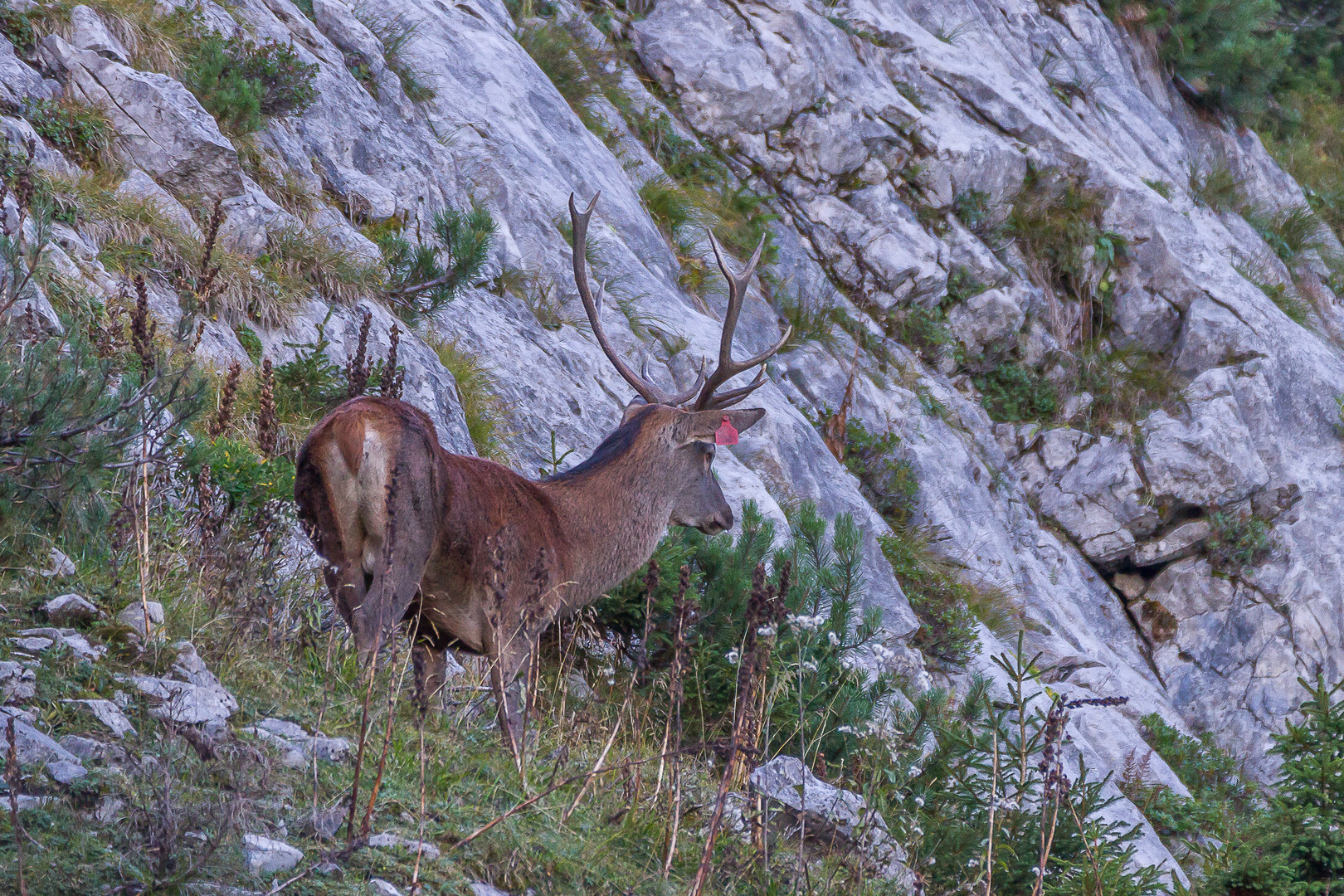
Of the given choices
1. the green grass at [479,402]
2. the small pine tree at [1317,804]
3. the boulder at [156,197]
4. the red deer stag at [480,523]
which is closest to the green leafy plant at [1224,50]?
the green grass at [479,402]

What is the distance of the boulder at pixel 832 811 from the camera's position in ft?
13.4

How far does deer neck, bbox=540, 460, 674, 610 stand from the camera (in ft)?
18.4

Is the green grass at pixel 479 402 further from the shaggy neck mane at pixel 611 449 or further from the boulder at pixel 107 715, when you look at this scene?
the boulder at pixel 107 715

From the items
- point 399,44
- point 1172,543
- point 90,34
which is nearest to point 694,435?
point 90,34

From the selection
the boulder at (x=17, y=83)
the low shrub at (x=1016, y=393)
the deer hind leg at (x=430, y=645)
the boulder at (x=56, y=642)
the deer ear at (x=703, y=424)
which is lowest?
the boulder at (x=17, y=83)

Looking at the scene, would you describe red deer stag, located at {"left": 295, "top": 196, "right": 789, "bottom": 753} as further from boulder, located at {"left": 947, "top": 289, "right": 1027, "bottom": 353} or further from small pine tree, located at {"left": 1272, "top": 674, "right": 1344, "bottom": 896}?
boulder, located at {"left": 947, "top": 289, "right": 1027, "bottom": 353}

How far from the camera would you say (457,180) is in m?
9.50

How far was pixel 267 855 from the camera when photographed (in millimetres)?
2662

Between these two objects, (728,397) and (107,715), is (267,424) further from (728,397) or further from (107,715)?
(728,397)

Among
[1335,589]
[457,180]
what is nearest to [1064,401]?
[1335,589]

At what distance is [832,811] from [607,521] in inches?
78.7

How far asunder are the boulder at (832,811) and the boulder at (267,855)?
164 centimetres

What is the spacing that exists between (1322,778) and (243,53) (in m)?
7.25

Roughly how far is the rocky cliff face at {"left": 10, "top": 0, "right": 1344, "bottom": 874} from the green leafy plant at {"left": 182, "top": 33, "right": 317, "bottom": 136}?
23cm
